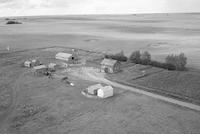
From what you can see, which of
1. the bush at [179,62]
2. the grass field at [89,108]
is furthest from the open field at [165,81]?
the bush at [179,62]

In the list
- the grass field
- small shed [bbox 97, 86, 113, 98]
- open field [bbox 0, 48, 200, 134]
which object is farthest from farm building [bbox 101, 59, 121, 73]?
small shed [bbox 97, 86, 113, 98]

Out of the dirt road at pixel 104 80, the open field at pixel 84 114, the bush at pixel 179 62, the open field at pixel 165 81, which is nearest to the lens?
the open field at pixel 84 114

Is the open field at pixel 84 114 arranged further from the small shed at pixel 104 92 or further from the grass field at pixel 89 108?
the small shed at pixel 104 92

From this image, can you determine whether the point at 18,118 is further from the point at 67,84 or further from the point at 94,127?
the point at 67,84

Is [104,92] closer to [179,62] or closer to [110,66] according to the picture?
[110,66]

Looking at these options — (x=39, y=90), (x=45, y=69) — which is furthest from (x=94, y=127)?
(x=45, y=69)

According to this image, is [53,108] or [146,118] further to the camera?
[53,108]

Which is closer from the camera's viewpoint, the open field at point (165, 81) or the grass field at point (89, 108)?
the grass field at point (89, 108)

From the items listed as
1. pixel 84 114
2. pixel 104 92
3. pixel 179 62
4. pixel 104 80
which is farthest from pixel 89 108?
pixel 179 62
